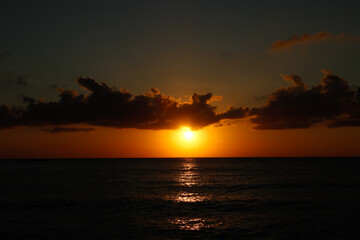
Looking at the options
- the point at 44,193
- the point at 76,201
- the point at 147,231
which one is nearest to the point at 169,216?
the point at 147,231

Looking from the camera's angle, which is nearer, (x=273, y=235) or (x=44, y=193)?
(x=273, y=235)

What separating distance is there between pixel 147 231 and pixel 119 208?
14.0 meters

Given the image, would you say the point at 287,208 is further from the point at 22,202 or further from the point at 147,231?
the point at 22,202

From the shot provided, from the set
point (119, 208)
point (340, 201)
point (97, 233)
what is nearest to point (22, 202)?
point (119, 208)

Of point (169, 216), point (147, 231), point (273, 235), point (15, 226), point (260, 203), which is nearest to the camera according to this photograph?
point (273, 235)

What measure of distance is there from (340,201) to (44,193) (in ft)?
165

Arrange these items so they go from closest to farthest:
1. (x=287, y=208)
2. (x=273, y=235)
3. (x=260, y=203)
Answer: (x=273, y=235), (x=287, y=208), (x=260, y=203)

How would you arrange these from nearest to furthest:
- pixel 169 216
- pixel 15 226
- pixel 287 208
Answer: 1. pixel 15 226
2. pixel 169 216
3. pixel 287 208

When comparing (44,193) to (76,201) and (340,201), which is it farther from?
(340,201)

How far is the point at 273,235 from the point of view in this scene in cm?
2856

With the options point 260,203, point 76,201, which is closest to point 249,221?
point 260,203

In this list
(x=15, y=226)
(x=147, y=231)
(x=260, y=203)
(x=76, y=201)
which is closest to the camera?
(x=147, y=231)

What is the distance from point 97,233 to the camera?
29.9 meters

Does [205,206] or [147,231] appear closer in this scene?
[147,231]
